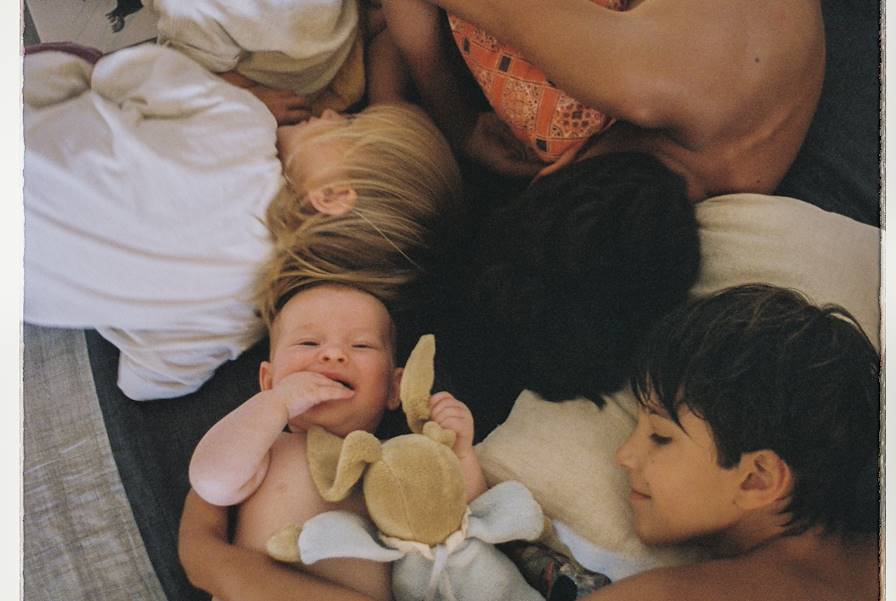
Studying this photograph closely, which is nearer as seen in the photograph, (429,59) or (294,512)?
(294,512)

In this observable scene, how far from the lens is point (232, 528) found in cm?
64

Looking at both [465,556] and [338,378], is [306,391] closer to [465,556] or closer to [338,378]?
[338,378]

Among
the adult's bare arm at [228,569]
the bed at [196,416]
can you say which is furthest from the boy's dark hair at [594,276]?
the adult's bare arm at [228,569]

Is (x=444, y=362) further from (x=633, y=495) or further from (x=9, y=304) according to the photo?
(x=9, y=304)

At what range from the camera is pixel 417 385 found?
2.16 feet

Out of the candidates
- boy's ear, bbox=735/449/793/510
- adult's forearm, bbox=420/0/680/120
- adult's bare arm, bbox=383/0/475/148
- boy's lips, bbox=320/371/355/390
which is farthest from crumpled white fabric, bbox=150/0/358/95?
boy's ear, bbox=735/449/793/510

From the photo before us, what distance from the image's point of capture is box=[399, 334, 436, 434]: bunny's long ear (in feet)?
2.15

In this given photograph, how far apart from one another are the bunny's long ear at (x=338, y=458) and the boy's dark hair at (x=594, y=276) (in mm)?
137

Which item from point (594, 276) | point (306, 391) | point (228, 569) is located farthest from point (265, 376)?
point (594, 276)

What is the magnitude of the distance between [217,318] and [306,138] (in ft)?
0.55

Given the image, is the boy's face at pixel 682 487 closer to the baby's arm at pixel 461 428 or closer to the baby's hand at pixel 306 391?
the baby's arm at pixel 461 428

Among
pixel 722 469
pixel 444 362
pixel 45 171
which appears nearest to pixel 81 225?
pixel 45 171

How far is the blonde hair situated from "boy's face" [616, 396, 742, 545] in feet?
0.78

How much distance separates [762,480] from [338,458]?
328mm
